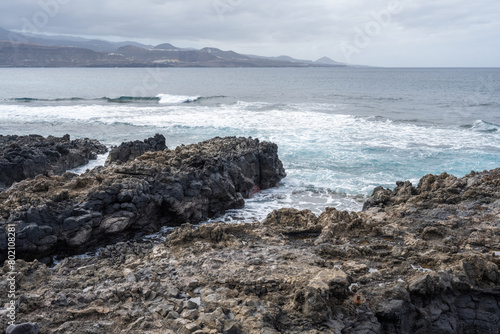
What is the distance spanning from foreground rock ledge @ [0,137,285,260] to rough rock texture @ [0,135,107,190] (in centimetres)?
481

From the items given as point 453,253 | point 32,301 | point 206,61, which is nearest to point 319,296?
point 453,253

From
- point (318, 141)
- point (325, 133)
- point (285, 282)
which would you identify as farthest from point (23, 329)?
point (325, 133)

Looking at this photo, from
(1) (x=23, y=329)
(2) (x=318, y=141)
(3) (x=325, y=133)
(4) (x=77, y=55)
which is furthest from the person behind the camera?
(4) (x=77, y=55)

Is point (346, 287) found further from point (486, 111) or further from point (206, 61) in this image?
point (206, 61)

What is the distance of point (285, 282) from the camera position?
6340mm

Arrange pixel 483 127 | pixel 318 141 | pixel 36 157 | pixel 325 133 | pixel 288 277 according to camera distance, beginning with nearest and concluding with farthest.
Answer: pixel 288 277 < pixel 36 157 < pixel 318 141 < pixel 325 133 < pixel 483 127

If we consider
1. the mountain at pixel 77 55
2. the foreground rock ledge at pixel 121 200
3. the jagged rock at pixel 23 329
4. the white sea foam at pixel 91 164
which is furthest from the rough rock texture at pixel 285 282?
the mountain at pixel 77 55

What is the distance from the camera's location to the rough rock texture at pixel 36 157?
14.7 m

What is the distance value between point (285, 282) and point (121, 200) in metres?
5.62

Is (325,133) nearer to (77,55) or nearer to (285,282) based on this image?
(285,282)

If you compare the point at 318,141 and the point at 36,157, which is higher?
the point at 318,141

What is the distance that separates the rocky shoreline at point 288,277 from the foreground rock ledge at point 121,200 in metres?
0.11

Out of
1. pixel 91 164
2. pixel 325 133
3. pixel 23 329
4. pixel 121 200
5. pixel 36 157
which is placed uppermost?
pixel 325 133

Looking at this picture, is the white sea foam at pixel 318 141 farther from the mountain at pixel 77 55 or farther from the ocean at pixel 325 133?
the mountain at pixel 77 55
